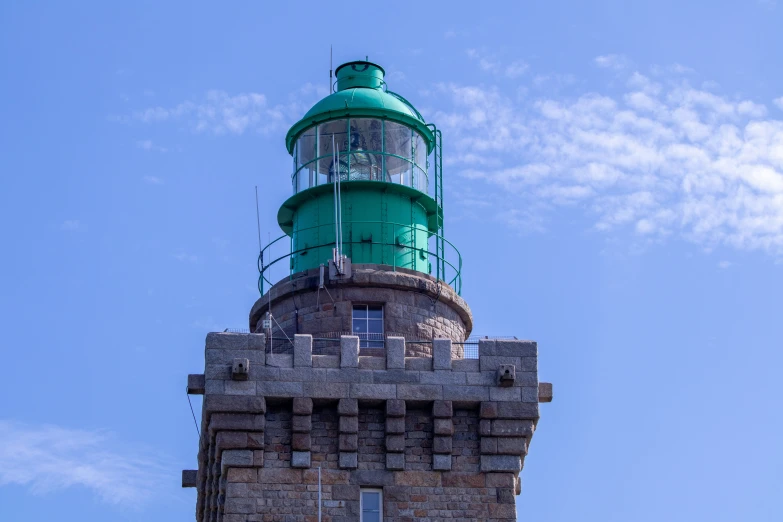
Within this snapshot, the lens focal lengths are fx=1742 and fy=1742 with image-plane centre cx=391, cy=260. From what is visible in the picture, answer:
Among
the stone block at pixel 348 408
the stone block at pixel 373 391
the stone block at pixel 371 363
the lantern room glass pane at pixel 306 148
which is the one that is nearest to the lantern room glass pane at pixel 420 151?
the lantern room glass pane at pixel 306 148

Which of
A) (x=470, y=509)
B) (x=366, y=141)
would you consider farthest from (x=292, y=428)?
(x=366, y=141)

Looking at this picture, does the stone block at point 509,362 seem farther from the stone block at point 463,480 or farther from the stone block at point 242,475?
the stone block at point 242,475

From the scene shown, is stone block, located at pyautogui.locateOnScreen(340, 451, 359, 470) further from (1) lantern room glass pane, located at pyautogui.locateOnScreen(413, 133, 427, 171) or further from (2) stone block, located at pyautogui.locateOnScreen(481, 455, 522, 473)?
(1) lantern room glass pane, located at pyautogui.locateOnScreen(413, 133, 427, 171)

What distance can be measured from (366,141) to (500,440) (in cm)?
697

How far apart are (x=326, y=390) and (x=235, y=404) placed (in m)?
1.59

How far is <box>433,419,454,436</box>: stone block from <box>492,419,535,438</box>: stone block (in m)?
0.77

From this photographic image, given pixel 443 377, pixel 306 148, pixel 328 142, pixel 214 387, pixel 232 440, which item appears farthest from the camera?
pixel 306 148

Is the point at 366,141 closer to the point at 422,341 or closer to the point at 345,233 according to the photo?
the point at 345,233

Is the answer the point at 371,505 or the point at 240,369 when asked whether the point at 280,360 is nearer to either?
the point at 240,369

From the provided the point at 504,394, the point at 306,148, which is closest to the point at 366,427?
the point at 504,394

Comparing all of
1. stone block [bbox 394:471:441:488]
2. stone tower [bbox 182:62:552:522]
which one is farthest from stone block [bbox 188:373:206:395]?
stone block [bbox 394:471:441:488]

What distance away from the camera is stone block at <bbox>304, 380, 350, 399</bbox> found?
30.1m

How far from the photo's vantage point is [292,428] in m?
30.0

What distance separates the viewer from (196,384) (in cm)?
3088
